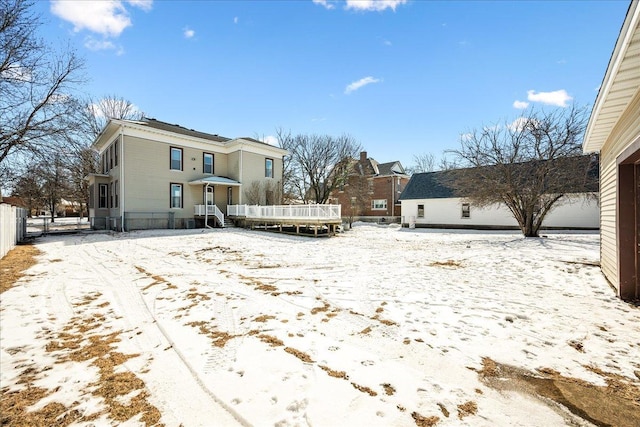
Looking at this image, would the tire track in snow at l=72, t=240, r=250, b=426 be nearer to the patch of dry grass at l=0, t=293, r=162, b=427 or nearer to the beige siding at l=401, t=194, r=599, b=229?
the patch of dry grass at l=0, t=293, r=162, b=427

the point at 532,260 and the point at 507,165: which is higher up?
the point at 507,165

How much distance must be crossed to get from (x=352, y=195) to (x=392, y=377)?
1206 inches

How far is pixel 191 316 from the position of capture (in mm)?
4281

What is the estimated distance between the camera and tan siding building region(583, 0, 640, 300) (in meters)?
3.48

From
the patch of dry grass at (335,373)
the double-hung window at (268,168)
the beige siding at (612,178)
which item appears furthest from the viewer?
the double-hung window at (268,168)

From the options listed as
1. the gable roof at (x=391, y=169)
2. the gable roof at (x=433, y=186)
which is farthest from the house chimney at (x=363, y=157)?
the gable roof at (x=433, y=186)

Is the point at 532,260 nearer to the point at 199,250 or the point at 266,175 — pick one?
the point at 199,250

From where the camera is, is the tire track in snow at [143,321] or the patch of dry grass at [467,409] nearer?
the patch of dry grass at [467,409]

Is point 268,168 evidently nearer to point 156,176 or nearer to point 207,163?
point 207,163

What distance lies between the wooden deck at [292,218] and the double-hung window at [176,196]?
131 inches

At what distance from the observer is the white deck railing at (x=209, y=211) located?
774 inches

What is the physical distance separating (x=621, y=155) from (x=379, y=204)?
29.9 meters

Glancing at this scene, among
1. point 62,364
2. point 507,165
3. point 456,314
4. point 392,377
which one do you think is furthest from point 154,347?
point 507,165

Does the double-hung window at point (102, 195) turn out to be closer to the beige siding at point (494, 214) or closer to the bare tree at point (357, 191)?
the bare tree at point (357, 191)
